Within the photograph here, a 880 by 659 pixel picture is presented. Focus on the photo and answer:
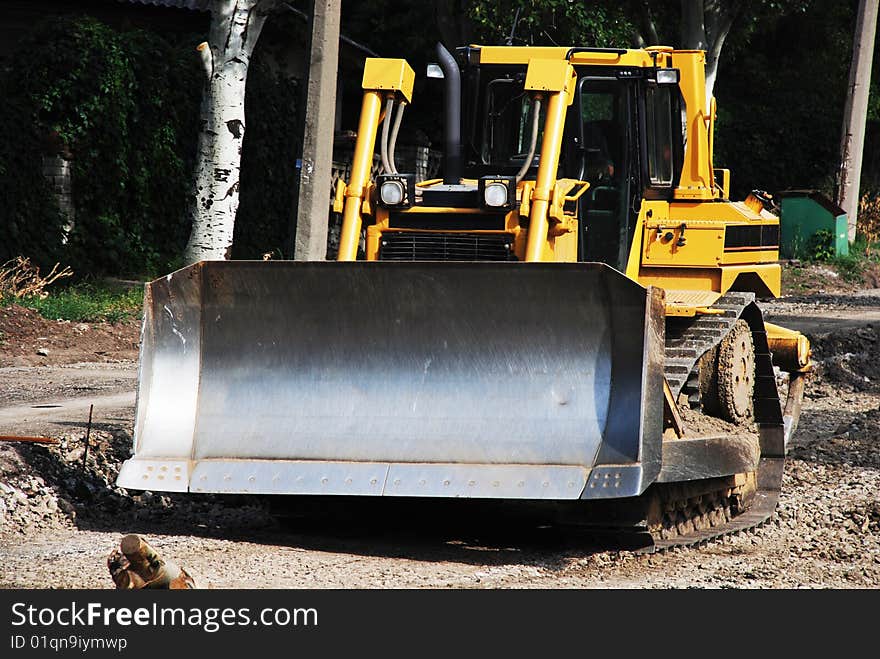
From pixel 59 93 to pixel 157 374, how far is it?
10.4 m

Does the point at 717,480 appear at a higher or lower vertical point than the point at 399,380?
lower

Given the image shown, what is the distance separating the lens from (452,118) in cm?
788

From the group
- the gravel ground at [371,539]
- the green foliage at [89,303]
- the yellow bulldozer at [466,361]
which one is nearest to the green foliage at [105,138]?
the green foliage at [89,303]

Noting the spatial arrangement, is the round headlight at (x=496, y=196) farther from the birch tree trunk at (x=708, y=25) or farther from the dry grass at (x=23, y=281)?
the birch tree trunk at (x=708, y=25)

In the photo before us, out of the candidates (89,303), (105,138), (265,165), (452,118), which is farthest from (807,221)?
(452,118)

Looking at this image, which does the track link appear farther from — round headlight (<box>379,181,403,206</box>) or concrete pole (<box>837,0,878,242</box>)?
concrete pole (<box>837,0,878,242</box>)

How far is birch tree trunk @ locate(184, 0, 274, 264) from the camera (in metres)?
13.6

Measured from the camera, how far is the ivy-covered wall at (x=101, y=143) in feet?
52.3

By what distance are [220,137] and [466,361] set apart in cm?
795

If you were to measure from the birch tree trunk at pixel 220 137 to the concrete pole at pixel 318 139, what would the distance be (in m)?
3.19

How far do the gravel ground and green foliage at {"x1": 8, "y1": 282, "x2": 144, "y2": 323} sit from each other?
4.27 metres

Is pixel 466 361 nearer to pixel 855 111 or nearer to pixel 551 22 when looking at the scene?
pixel 551 22

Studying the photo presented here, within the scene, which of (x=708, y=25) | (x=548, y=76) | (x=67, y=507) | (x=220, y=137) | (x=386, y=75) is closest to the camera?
(x=67, y=507)

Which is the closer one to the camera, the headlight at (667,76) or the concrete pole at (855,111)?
the headlight at (667,76)
